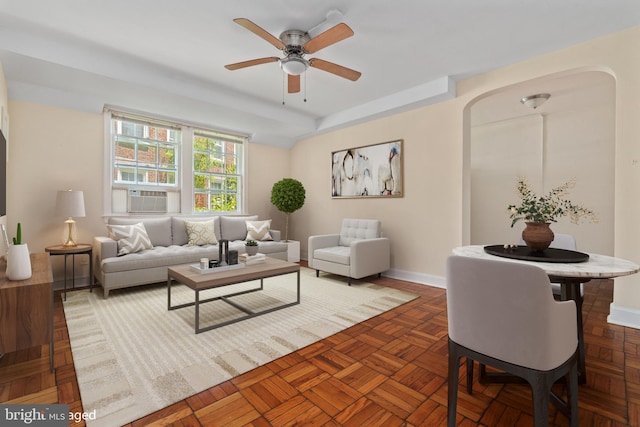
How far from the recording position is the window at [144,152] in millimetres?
4270

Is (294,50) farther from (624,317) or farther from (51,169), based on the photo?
(624,317)

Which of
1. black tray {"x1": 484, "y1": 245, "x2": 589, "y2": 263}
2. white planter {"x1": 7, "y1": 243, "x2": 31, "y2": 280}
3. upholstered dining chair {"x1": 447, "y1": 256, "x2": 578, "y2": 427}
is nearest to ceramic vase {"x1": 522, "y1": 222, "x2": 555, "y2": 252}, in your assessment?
black tray {"x1": 484, "y1": 245, "x2": 589, "y2": 263}

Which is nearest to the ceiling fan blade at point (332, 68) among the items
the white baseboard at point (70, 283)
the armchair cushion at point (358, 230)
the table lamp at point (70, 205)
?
the armchair cushion at point (358, 230)

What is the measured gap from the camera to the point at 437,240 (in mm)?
3965

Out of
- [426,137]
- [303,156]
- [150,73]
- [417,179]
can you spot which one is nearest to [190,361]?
[150,73]

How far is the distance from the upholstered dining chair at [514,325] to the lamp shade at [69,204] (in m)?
4.17

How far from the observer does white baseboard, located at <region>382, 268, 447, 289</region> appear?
390 cm

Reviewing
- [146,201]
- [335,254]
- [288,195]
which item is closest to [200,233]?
[146,201]

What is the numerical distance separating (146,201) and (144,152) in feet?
2.51

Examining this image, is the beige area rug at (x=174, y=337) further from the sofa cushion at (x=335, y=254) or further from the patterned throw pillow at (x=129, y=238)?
the patterned throw pillow at (x=129, y=238)

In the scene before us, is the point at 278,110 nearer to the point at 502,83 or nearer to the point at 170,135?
the point at 170,135

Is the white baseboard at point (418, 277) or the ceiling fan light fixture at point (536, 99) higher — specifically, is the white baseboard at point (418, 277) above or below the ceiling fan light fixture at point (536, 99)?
below

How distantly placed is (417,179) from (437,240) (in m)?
0.91

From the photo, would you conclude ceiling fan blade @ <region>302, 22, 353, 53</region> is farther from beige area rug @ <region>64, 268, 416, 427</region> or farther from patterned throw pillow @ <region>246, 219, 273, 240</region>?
patterned throw pillow @ <region>246, 219, 273, 240</region>
